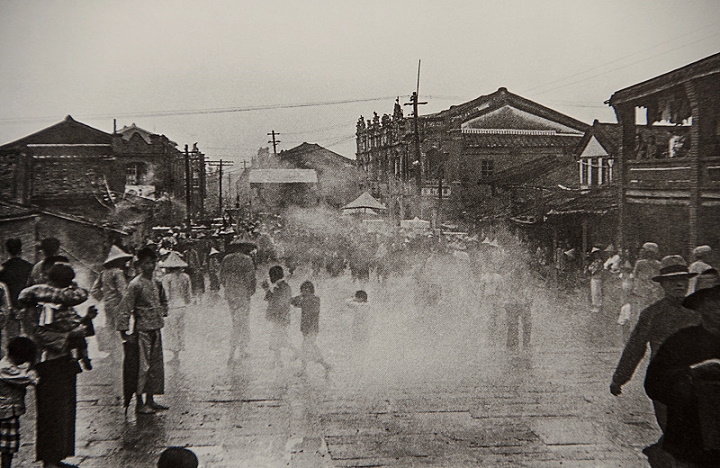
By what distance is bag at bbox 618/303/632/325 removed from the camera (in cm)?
526

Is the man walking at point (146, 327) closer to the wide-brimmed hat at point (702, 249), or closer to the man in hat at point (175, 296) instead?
the man in hat at point (175, 296)

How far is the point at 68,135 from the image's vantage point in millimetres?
4762

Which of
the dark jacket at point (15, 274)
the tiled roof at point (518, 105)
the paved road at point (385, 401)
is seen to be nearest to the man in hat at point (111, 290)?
the paved road at point (385, 401)

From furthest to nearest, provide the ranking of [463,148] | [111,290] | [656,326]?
[463,148], [111,290], [656,326]

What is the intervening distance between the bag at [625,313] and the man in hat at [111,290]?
447 centimetres

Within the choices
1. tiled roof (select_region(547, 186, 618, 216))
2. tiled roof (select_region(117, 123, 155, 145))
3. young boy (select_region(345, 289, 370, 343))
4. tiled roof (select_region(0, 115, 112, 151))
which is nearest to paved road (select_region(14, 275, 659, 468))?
young boy (select_region(345, 289, 370, 343))

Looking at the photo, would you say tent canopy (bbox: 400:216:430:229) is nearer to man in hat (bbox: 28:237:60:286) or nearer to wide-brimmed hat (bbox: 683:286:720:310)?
wide-brimmed hat (bbox: 683:286:720:310)

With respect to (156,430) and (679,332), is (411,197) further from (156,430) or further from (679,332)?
(156,430)

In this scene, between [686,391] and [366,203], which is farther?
[366,203]

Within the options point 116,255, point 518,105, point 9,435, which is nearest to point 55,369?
point 9,435

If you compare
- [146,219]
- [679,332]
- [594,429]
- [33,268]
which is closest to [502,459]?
[594,429]

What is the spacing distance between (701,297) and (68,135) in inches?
196

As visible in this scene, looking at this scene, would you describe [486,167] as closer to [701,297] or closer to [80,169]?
[701,297]

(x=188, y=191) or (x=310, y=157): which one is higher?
(x=310, y=157)
